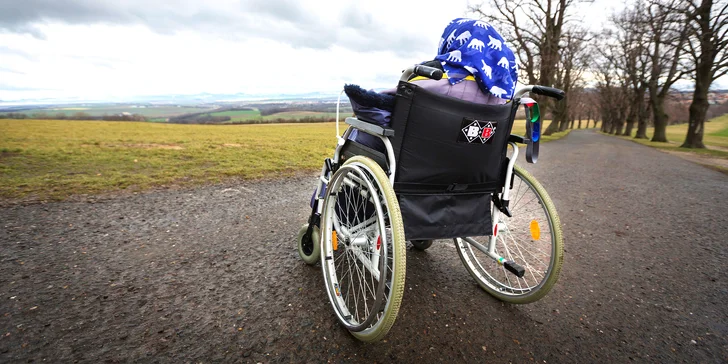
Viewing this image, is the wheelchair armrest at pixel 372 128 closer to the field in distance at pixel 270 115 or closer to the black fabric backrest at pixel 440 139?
the black fabric backrest at pixel 440 139

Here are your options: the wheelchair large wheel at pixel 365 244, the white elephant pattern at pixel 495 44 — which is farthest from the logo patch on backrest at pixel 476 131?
the wheelchair large wheel at pixel 365 244

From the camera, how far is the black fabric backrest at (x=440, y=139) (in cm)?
210

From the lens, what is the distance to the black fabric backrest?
210cm

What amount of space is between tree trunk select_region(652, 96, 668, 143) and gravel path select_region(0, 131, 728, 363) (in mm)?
27435

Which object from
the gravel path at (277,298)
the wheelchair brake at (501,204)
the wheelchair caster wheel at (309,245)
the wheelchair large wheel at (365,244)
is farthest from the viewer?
the wheelchair caster wheel at (309,245)

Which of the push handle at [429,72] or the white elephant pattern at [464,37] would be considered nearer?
the push handle at [429,72]

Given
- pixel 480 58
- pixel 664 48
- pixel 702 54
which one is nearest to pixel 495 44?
pixel 480 58

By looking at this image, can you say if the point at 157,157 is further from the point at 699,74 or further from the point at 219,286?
the point at 699,74

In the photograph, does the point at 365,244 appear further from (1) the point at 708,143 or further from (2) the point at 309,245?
(1) the point at 708,143

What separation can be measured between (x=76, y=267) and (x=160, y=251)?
0.63 meters

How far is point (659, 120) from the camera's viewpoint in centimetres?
2575

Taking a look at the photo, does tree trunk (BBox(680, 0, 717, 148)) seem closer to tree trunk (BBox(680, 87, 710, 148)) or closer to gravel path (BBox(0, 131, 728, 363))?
tree trunk (BBox(680, 87, 710, 148))

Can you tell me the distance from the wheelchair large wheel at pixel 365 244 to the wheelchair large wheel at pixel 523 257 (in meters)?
0.91

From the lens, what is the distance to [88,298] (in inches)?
96.6
